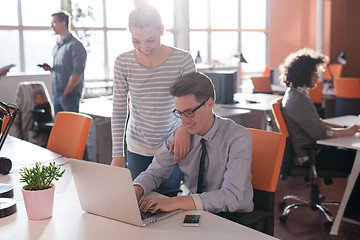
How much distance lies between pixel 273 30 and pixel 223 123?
859 cm

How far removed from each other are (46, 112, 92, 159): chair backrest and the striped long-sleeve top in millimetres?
413

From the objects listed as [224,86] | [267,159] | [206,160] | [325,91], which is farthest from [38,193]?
[325,91]

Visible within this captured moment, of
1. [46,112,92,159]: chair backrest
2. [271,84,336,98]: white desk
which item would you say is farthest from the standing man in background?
[271,84,336,98]: white desk

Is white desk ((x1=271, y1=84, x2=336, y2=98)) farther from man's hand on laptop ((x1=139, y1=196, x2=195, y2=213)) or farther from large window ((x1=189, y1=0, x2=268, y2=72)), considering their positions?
man's hand on laptop ((x1=139, y1=196, x2=195, y2=213))

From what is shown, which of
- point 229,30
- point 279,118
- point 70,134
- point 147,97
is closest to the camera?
point 147,97

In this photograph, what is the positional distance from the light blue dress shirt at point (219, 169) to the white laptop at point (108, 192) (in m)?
→ 0.23

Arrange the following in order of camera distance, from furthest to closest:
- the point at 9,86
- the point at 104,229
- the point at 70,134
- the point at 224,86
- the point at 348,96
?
the point at 348,96
the point at 9,86
the point at 224,86
the point at 70,134
the point at 104,229

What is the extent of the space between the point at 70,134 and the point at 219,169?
118 cm

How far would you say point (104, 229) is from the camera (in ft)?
4.99

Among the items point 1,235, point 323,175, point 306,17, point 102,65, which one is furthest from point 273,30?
point 1,235

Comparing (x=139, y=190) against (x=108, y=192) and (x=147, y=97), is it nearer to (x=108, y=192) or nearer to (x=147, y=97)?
(x=108, y=192)

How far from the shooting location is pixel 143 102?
7.56 ft

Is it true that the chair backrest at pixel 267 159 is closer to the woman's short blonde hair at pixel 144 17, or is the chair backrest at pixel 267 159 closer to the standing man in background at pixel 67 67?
the woman's short blonde hair at pixel 144 17

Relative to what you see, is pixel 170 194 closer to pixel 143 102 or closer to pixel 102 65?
pixel 143 102
